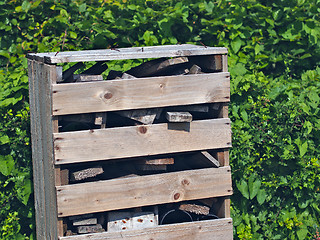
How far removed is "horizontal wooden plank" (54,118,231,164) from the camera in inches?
120

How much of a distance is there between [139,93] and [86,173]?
1.95 feet

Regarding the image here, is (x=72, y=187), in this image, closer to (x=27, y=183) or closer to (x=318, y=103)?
(x=27, y=183)

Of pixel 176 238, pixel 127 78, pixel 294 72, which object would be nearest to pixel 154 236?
pixel 176 238

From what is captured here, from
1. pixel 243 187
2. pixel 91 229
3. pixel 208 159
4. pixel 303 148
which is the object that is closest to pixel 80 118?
pixel 91 229

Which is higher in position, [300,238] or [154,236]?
[154,236]

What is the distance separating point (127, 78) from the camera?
3252mm

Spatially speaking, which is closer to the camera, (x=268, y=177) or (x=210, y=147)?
(x=210, y=147)

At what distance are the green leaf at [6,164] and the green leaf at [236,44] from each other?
6.71 ft

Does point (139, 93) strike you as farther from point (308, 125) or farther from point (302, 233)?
point (302, 233)

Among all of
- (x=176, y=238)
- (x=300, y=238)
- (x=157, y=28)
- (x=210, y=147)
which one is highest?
(x=157, y=28)

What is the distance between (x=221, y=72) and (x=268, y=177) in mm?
1306

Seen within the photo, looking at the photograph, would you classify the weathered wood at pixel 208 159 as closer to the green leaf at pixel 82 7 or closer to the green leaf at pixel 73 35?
the green leaf at pixel 73 35

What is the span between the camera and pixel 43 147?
11.0 ft

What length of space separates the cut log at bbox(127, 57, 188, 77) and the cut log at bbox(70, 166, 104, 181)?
71 centimetres
